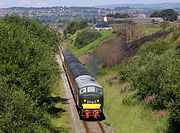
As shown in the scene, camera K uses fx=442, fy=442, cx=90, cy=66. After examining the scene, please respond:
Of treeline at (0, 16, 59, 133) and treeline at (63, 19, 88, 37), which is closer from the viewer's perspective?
treeline at (0, 16, 59, 133)

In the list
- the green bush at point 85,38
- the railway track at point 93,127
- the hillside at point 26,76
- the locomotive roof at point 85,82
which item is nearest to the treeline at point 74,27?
the green bush at point 85,38

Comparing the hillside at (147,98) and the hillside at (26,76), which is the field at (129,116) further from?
the hillside at (26,76)

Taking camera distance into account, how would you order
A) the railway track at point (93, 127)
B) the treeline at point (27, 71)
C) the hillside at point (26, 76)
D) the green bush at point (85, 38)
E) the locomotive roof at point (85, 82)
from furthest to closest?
the green bush at point (85, 38) → the locomotive roof at point (85, 82) → the railway track at point (93, 127) → the treeline at point (27, 71) → the hillside at point (26, 76)

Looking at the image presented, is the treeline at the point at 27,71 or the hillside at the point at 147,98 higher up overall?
the treeline at the point at 27,71

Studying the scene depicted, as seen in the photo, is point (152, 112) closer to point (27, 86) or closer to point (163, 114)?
point (163, 114)

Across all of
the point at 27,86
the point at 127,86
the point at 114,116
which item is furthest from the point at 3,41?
the point at 127,86

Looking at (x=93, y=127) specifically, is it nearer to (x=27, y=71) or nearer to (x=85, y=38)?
(x=27, y=71)

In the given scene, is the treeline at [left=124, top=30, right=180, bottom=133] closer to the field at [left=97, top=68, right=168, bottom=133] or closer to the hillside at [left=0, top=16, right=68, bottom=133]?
the field at [left=97, top=68, right=168, bottom=133]

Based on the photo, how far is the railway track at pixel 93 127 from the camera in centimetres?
3688

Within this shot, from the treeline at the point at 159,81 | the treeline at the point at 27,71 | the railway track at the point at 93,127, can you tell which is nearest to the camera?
the treeline at the point at 27,71

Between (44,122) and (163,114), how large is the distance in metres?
10.1

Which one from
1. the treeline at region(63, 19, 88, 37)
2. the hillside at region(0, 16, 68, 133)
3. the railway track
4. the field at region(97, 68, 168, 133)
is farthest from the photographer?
the treeline at region(63, 19, 88, 37)

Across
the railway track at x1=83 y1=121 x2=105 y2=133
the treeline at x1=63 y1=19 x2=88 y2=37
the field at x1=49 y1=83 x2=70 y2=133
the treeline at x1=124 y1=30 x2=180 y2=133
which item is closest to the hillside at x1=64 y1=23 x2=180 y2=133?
the treeline at x1=124 y1=30 x2=180 y2=133

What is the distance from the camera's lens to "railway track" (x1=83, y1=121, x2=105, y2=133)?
3688 centimetres
